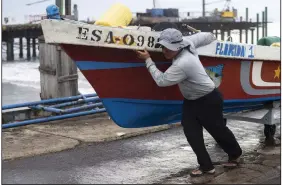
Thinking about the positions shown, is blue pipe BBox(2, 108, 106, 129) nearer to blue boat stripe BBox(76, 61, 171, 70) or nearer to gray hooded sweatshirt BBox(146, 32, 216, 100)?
blue boat stripe BBox(76, 61, 171, 70)

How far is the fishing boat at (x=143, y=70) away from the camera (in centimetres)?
513

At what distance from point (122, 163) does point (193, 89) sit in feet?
4.02

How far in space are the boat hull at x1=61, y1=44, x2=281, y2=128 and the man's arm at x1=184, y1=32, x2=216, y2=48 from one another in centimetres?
20

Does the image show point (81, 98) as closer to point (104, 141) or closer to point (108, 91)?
point (104, 141)

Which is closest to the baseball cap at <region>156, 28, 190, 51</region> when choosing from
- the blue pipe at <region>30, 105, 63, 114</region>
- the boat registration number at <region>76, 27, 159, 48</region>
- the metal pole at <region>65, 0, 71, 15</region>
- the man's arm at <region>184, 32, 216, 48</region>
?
the boat registration number at <region>76, 27, 159, 48</region>

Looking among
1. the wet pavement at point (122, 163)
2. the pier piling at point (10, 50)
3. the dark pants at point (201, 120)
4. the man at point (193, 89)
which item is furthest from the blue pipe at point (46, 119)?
the pier piling at point (10, 50)

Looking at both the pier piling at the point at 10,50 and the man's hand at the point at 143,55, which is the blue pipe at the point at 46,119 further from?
the pier piling at the point at 10,50

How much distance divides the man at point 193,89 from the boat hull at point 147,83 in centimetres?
48

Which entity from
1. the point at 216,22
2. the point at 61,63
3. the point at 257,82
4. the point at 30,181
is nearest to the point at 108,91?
the point at 30,181

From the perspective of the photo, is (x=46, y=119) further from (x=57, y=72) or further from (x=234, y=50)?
(x=234, y=50)

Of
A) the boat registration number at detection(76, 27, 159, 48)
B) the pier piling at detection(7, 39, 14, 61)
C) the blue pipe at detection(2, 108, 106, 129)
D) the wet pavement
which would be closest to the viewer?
the wet pavement

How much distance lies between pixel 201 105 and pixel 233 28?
57.6m

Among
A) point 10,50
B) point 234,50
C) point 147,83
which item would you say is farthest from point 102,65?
point 10,50

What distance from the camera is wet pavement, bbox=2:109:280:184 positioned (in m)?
4.96
